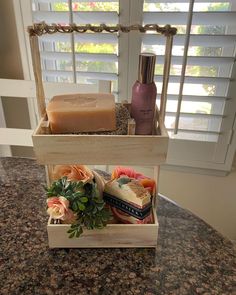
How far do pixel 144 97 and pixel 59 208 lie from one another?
290mm

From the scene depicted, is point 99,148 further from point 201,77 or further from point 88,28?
point 201,77

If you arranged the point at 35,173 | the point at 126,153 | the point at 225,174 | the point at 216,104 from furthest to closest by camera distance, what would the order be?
the point at 225,174 < the point at 216,104 < the point at 35,173 < the point at 126,153

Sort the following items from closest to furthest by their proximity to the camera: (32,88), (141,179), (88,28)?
(88,28)
(141,179)
(32,88)

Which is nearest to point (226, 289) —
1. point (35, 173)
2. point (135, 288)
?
point (135, 288)

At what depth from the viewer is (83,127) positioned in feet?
1.77

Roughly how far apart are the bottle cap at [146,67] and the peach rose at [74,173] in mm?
236

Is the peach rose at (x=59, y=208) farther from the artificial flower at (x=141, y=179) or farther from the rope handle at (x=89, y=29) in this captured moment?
the rope handle at (x=89, y=29)

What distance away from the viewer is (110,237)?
61 cm

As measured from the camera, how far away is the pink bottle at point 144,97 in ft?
1.74

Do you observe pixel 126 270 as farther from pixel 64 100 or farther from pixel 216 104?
pixel 216 104

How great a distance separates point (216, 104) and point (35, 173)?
77 centimetres

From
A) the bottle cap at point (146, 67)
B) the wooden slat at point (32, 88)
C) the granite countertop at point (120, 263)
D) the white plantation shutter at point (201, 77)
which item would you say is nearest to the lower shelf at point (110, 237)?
the granite countertop at point (120, 263)

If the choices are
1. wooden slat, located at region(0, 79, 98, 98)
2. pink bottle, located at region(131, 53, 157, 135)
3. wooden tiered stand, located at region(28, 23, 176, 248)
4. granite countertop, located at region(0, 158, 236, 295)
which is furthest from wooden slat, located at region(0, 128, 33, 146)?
pink bottle, located at region(131, 53, 157, 135)

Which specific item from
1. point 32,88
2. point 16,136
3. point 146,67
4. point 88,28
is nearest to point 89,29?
point 88,28
